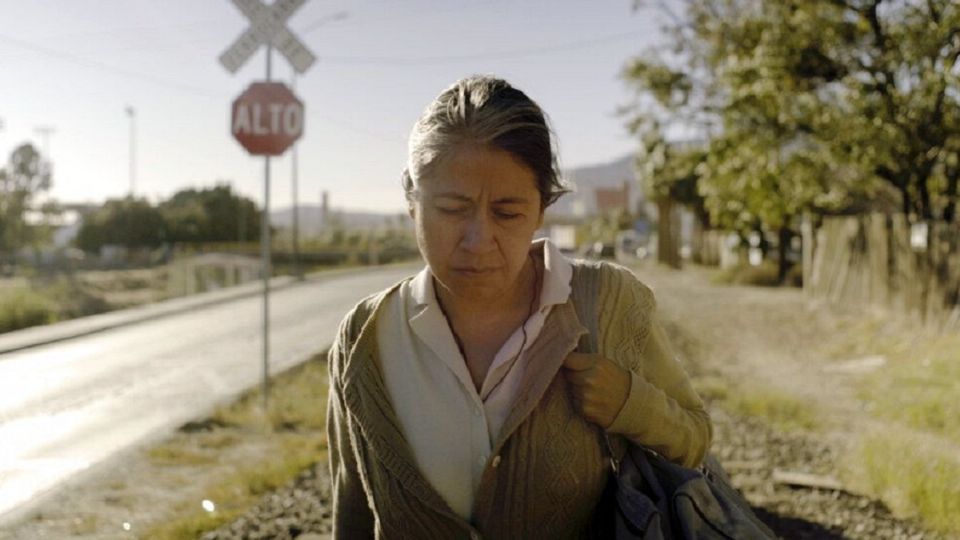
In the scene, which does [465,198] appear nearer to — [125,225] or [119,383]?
[119,383]

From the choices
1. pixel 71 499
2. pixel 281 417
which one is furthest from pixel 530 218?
pixel 281 417

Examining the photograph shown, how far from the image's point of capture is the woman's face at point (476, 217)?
1905mm

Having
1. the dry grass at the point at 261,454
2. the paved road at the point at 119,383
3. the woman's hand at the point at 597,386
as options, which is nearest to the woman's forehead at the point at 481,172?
the woman's hand at the point at 597,386

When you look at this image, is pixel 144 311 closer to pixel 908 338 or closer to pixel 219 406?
pixel 219 406

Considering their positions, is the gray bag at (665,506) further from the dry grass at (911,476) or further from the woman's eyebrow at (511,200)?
the dry grass at (911,476)

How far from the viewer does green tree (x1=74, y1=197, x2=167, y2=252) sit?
50531 mm

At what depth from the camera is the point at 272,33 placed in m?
8.16

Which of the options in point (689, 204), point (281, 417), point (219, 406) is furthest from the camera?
point (689, 204)

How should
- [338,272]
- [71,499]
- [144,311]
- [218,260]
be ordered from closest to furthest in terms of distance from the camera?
1. [71,499]
2. [144,311]
3. [218,260]
4. [338,272]

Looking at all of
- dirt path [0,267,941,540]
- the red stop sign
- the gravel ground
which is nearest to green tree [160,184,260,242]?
dirt path [0,267,941,540]

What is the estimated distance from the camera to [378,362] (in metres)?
2.05

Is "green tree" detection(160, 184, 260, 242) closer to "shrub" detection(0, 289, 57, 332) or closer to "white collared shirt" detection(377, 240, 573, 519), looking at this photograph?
"shrub" detection(0, 289, 57, 332)

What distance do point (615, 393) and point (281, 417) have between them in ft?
22.2

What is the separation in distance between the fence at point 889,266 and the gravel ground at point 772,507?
7216 mm
